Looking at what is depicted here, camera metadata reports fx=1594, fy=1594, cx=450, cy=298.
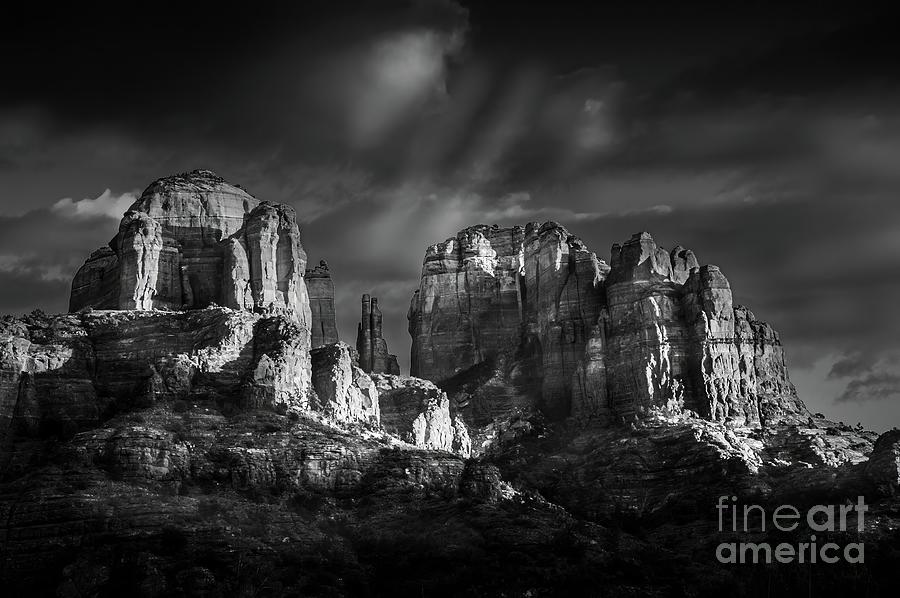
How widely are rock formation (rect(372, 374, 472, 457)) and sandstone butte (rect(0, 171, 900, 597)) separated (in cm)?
37

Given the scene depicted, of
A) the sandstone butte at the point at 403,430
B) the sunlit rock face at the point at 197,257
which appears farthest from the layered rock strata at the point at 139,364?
the sunlit rock face at the point at 197,257

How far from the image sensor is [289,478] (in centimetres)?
12606

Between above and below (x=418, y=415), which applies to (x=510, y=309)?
above

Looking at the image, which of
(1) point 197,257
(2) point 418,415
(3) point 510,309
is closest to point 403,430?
(2) point 418,415

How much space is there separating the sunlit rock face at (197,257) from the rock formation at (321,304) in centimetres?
1127

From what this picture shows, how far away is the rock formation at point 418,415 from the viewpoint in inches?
5950

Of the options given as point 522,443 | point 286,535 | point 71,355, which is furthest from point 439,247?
point 286,535

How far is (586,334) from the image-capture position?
175375 mm

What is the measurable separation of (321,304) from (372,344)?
12.6 m

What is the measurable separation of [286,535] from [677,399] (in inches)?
2251

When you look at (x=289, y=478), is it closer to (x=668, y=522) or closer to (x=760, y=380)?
(x=668, y=522)

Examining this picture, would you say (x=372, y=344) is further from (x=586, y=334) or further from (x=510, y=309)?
(x=586, y=334)

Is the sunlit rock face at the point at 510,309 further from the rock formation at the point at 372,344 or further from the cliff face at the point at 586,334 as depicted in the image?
the rock formation at the point at 372,344

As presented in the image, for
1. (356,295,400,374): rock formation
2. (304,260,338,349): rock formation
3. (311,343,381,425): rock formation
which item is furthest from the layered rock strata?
(356,295,400,374): rock formation
